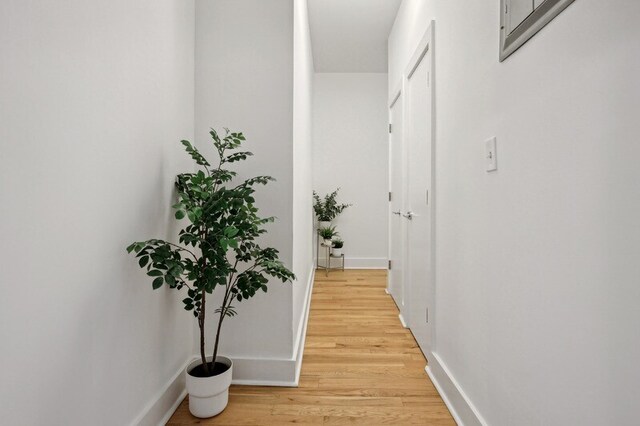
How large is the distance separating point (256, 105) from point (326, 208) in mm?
3039

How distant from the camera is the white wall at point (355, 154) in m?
5.08

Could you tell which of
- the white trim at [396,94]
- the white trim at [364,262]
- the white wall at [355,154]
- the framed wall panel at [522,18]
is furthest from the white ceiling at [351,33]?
the white trim at [364,262]

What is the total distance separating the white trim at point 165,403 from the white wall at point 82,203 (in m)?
0.04

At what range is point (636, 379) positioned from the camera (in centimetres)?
72

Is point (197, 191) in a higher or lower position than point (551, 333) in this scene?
higher

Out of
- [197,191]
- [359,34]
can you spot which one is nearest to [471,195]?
[197,191]

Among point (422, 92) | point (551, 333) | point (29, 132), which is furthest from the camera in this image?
point (422, 92)

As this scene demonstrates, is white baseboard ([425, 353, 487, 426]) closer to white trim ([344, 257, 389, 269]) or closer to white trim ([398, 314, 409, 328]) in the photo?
white trim ([398, 314, 409, 328])

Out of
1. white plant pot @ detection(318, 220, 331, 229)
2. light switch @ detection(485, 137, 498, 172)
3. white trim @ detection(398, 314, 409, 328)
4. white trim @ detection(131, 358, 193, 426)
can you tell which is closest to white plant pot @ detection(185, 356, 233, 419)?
white trim @ detection(131, 358, 193, 426)

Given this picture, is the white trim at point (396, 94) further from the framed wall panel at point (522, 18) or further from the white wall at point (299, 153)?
the framed wall panel at point (522, 18)

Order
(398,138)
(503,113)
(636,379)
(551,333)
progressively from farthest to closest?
(398,138), (503,113), (551,333), (636,379)

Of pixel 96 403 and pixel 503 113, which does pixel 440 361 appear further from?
pixel 96 403

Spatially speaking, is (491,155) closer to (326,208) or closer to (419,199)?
(419,199)

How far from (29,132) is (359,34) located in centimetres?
374
